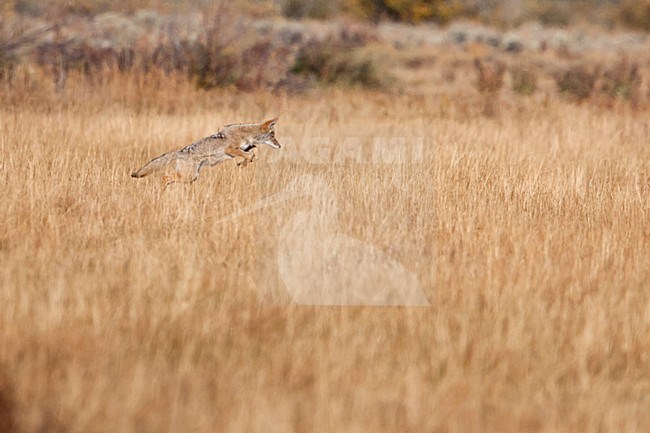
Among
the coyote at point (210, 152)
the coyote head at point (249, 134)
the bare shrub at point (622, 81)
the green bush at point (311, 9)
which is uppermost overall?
the green bush at point (311, 9)

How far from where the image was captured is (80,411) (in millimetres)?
3211

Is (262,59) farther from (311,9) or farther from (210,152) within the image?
(311,9)

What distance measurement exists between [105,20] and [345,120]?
13.6 m

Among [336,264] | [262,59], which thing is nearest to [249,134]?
[336,264]

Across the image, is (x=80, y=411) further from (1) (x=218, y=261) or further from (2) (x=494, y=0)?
(2) (x=494, y=0)

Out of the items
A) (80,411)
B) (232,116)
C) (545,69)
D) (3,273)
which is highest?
(545,69)

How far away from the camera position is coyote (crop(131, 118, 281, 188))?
7129 millimetres

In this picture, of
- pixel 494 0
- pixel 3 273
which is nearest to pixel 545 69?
pixel 3 273

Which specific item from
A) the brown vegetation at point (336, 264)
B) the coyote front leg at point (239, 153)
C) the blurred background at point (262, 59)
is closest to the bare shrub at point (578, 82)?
the blurred background at point (262, 59)

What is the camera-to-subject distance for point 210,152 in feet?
23.4

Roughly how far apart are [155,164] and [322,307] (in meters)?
3.22

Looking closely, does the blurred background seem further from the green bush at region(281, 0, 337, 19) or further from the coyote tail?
the green bush at region(281, 0, 337, 19)

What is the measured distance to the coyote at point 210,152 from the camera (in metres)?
7.13

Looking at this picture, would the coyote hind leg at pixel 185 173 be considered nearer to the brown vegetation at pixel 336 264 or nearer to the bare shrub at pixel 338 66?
the brown vegetation at pixel 336 264
